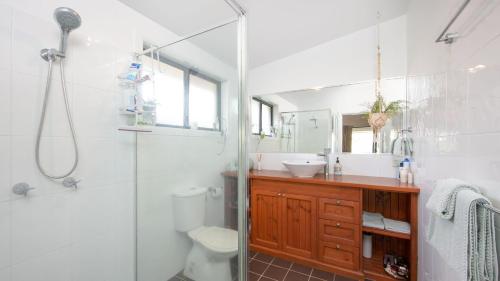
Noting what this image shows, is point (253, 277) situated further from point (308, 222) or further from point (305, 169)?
point (305, 169)

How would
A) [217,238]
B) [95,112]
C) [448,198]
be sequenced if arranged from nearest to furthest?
[448,198]
[95,112]
[217,238]

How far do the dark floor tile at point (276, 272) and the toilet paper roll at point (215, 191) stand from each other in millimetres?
969

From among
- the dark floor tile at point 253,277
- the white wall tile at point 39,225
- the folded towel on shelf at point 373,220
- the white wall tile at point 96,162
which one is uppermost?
the white wall tile at point 96,162

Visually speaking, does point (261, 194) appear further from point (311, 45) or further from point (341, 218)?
point (311, 45)

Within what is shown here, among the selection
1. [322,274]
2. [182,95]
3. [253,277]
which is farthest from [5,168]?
[322,274]

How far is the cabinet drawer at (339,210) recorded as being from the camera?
1.61 m

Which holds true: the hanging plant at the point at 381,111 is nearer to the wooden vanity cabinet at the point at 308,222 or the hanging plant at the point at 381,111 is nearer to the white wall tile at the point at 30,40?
the wooden vanity cabinet at the point at 308,222

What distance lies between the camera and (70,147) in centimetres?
110

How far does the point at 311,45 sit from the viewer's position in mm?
2250

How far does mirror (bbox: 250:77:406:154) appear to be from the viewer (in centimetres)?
192

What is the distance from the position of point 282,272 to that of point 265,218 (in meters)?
0.48

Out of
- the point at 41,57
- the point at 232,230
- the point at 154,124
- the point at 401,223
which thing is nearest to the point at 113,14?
the point at 41,57

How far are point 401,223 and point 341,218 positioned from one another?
55 centimetres

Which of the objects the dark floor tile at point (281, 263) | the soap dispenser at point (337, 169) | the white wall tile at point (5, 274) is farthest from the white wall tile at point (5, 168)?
the soap dispenser at point (337, 169)
